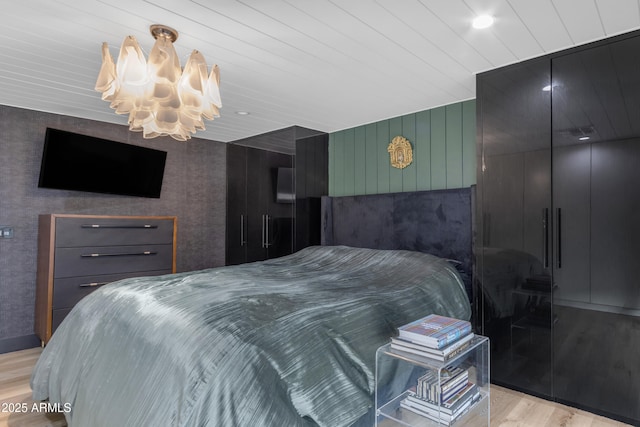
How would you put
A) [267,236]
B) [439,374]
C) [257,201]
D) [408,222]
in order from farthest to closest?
[257,201], [267,236], [408,222], [439,374]

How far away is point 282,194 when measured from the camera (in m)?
Answer: 4.25

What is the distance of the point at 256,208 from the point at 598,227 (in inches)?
135

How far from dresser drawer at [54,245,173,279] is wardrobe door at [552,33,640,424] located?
11.7ft

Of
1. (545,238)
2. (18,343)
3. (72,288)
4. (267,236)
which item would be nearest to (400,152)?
(545,238)

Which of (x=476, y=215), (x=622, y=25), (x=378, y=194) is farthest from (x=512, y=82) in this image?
(x=378, y=194)

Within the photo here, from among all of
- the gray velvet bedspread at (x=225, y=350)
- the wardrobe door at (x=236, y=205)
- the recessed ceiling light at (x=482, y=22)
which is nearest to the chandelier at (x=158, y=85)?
the gray velvet bedspread at (x=225, y=350)

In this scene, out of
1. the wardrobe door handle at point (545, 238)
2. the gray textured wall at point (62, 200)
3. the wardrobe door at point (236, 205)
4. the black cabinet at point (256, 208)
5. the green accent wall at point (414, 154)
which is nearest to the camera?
the wardrobe door handle at point (545, 238)

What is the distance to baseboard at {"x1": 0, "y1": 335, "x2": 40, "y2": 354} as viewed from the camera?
10.6ft

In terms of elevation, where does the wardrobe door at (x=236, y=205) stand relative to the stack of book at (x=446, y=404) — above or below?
above

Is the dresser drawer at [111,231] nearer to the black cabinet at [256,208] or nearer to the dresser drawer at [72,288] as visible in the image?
the dresser drawer at [72,288]

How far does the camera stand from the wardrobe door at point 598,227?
2.04 metres

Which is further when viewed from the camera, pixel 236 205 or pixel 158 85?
pixel 236 205

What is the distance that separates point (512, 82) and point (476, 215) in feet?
3.16

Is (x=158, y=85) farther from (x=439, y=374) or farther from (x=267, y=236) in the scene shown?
(x=267, y=236)
